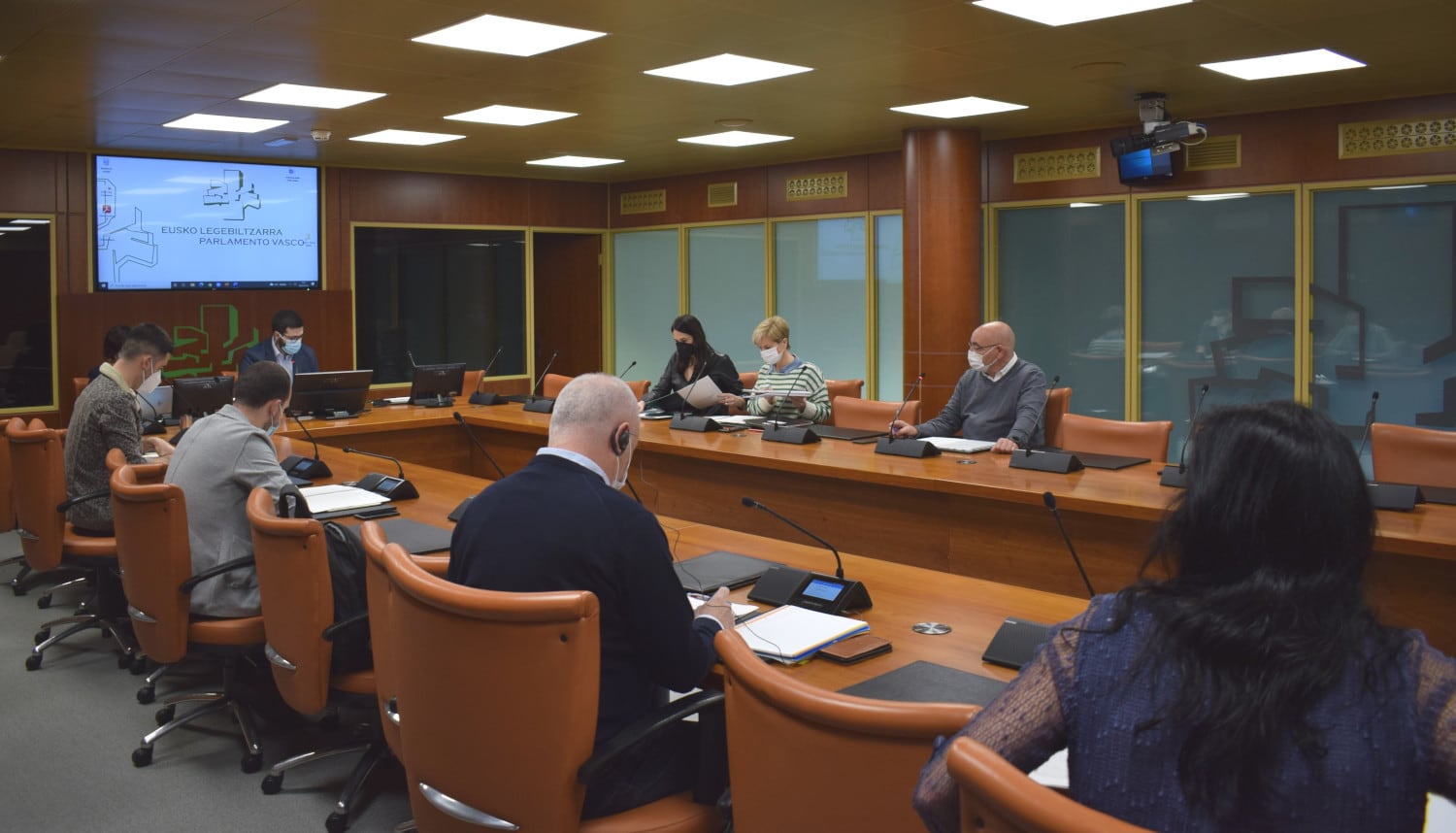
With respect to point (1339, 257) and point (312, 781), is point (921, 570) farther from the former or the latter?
point (1339, 257)

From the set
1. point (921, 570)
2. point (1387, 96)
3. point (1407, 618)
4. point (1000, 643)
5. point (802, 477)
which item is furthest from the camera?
point (1387, 96)

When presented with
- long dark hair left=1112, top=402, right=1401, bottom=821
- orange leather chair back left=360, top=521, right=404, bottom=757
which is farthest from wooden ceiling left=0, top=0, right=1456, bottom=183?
long dark hair left=1112, top=402, right=1401, bottom=821

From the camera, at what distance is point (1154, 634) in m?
1.22

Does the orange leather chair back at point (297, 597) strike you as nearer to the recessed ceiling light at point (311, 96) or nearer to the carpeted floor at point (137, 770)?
the carpeted floor at point (137, 770)

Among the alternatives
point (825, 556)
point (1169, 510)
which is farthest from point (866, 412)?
point (1169, 510)

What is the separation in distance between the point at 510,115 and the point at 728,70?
1930 mm

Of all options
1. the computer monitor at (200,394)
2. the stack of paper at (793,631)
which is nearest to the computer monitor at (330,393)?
the computer monitor at (200,394)

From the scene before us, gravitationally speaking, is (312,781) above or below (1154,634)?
below

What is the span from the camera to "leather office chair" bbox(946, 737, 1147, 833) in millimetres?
1009

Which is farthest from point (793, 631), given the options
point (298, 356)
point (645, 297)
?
point (645, 297)

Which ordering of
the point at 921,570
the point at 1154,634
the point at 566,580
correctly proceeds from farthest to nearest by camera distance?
the point at 921,570 < the point at 566,580 < the point at 1154,634

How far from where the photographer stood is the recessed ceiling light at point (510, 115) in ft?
22.5

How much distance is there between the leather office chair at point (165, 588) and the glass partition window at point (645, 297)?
7613 mm

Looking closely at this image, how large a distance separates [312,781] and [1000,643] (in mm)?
2163
